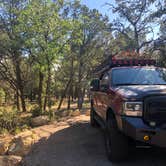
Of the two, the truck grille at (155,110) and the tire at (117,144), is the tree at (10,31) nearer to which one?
the tire at (117,144)

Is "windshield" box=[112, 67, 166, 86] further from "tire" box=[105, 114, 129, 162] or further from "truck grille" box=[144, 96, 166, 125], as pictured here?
"truck grille" box=[144, 96, 166, 125]

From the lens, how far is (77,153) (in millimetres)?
7168

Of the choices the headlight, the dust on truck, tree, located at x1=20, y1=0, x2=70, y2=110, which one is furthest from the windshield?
tree, located at x1=20, y1=0, x2=70, y2=110

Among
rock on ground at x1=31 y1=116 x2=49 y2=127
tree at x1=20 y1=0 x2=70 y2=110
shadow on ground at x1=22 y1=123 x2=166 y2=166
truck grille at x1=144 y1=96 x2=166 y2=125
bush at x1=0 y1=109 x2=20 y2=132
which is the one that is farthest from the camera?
tree at x1=20 y1=0 x2=70 y2=110

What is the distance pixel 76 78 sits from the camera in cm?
2817

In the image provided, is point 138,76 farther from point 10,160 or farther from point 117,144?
point 10,160

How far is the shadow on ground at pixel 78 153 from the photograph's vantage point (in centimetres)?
626

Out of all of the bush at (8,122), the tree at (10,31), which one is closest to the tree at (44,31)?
the tree at (10,31)

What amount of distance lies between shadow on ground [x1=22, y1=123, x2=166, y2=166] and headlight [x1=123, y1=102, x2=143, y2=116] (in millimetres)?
1240

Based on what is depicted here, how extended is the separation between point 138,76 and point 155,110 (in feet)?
6.41

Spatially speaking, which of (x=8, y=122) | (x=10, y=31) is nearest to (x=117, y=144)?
(x=8, y=122)

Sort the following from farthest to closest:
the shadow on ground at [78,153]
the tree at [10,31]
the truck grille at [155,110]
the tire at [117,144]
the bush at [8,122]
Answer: the tree at [10,31], the bush at [8,122], the shadow on ground at [78,153], the tire at [117,144], the truck grille at [155,110]

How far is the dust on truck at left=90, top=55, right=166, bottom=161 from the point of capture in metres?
5.06

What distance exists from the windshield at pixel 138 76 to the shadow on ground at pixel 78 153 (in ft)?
5.13
